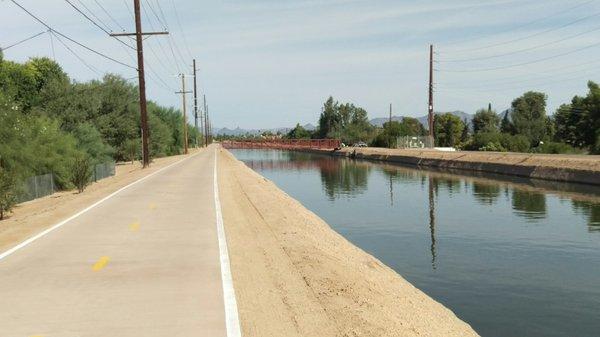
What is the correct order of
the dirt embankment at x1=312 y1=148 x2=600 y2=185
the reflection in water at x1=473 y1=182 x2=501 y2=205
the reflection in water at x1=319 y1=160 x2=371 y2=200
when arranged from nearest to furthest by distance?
1. the reflection in water at x1=473 y1=182 x2=501 y2=205
2. the reflection in water at x1=319 y1=160 x2=371 y2=200
3. the dirt embankment at x1=312 y1=148 x2=600 y2=185

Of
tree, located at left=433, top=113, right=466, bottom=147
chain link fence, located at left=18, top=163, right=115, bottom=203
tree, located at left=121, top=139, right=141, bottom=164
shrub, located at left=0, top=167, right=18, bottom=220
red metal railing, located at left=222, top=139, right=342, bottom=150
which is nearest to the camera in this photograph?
shrub, located at left=0, top=167, right=18, bottom=220

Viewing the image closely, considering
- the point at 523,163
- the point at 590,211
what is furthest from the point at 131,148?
the point at 590,211

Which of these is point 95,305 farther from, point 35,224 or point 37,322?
point 35,224

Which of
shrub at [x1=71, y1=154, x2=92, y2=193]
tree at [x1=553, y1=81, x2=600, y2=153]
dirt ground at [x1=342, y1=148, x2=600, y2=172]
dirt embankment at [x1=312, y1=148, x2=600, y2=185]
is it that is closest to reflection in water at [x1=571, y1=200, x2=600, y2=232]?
dirt embankment at [x1=312, y1=148, x2=600, y2=185]

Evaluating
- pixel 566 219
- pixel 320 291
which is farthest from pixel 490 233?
pixel 320 291

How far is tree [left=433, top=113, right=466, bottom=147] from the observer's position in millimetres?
139125

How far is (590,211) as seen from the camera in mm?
28672

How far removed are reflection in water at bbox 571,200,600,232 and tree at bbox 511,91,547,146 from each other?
75.4 m

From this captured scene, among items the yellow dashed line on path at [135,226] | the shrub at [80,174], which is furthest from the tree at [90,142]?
the yellow dashed line on path at [135,226]

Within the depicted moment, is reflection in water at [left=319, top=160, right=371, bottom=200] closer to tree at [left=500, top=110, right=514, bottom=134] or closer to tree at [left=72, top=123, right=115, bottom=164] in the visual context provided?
tree at [left=72, top=123, right=115, bottom=164]

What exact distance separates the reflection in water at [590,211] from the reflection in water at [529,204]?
5.18ft

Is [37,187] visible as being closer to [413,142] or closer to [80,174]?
[80,174]

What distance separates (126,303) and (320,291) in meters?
3.07

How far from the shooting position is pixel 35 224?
17.4 m
